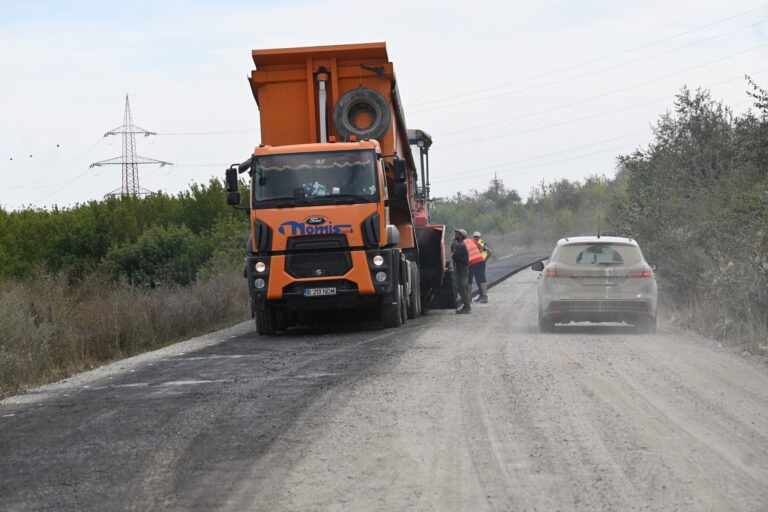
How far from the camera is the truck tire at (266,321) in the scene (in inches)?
734

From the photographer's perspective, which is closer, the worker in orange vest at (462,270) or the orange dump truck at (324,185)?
the orange dump truck at (324,185)

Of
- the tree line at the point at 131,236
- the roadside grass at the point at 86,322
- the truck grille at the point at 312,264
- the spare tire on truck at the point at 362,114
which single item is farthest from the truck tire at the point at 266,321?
the tree line at the point at 131,236

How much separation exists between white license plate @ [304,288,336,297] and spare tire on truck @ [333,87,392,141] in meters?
2.59

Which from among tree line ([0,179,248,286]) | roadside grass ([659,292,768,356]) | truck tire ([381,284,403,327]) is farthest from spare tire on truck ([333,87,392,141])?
tree line ([0,179,248,286])

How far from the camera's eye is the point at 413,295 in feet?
71.4

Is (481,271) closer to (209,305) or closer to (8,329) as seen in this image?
(209,305)

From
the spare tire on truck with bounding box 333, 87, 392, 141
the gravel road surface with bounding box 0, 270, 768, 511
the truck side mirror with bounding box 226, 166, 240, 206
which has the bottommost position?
the gravel road surface with bounding box 0, 270, 768, 511

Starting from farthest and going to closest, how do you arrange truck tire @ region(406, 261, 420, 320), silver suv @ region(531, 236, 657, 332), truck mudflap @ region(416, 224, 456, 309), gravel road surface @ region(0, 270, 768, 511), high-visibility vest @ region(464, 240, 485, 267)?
high-visibility vest @ region(464, 240, 485, 267), truck mudflap @ region(416, 224, 456, 309), truck tire @ region(406, 261, 420, 320), silver suv @ region(531, 236, 657, 332), gravel road surface @ region(0, 270, 768, 511)

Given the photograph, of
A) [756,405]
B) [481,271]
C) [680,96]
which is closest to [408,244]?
[481,271]

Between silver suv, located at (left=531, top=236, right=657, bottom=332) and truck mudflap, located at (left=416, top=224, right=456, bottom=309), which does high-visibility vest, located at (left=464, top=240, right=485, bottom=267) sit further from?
silver suv, located at (left=531, top=236, right=657, bottom=332)

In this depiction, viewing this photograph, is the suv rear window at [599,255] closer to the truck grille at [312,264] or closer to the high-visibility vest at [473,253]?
the truck grille at [312,264]

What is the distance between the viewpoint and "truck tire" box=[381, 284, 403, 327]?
18.8 m

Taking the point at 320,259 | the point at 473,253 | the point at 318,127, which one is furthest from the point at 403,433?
the point at 473,253

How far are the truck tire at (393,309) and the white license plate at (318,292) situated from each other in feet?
3.49
